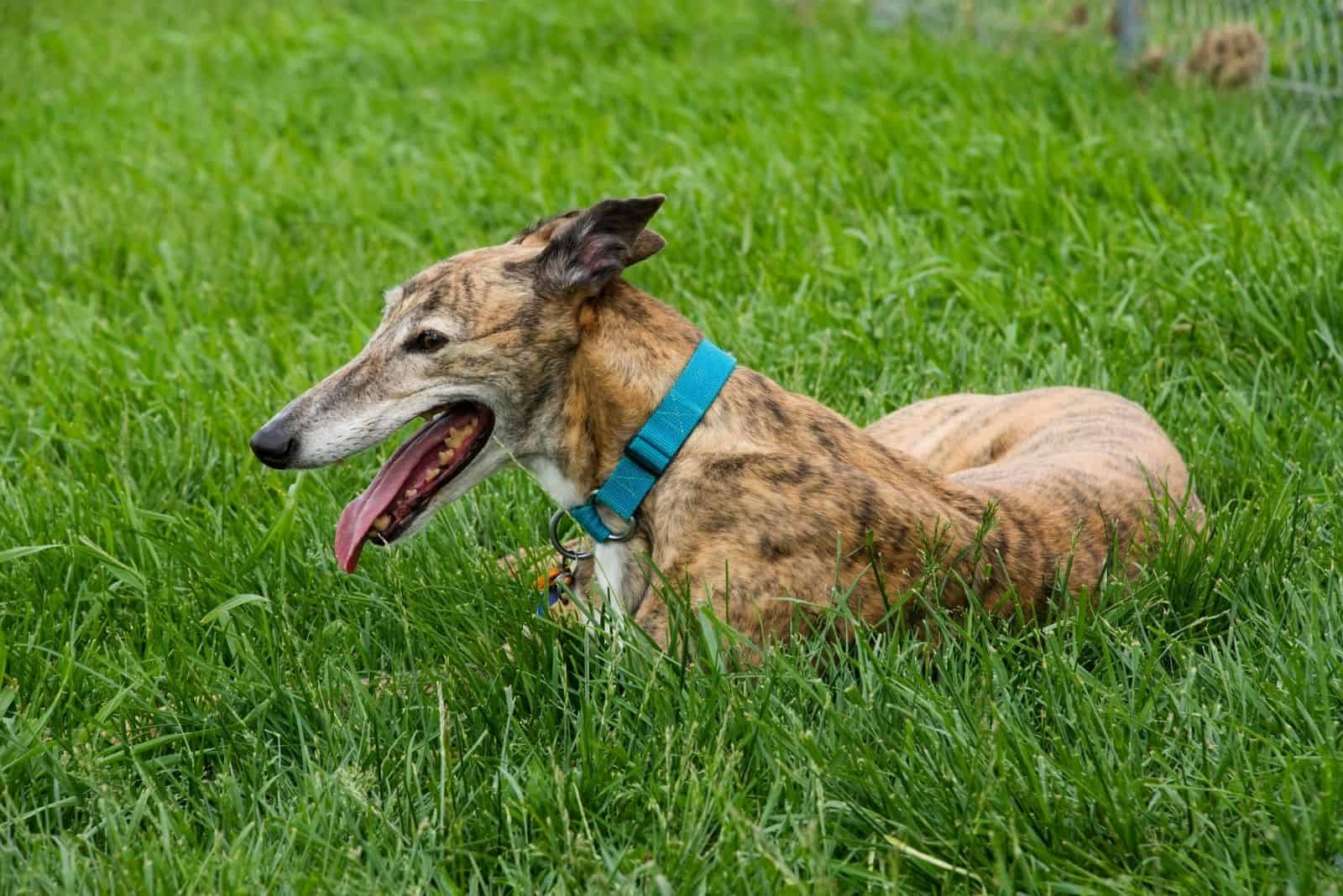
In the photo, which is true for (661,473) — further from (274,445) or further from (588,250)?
(274,445)

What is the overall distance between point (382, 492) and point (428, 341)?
0.37 metres

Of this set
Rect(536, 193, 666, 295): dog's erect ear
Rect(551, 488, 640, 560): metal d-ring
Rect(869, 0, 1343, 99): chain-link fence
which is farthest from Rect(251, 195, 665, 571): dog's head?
Rect(869, 0, 1343, 99): chain-link fence

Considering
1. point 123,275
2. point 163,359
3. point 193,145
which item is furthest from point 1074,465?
point 193,145

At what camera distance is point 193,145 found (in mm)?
8547

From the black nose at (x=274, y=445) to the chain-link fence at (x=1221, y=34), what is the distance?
5328 millimetres

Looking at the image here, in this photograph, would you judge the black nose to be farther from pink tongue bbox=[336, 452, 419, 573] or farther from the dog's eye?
the dog's eye

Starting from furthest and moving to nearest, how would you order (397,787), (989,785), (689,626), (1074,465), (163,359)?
(163,359), (1074,465), (689,626), (397,787), (989,785)

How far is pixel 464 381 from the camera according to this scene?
3543 millimetres

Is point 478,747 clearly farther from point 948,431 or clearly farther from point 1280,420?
point 1280,420

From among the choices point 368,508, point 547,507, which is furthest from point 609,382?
point 547,507

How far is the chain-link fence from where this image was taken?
6.98m

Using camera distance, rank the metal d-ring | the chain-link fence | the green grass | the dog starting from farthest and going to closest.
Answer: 1. the chain-link fence
2. the metal d-ring
3. the dog
4. the green grass

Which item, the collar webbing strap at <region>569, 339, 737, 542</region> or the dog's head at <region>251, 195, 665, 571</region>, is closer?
the collar webbing strap at <region>569, 339, 737, 542</region>

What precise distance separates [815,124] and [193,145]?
3.55m
